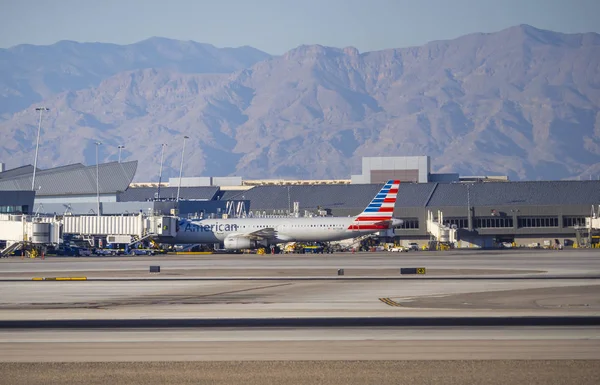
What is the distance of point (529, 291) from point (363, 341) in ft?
61.7

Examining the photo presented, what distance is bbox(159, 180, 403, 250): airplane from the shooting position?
93125 millimetres

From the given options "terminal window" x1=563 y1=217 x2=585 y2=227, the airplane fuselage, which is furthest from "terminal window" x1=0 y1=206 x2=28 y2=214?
"terminal window" x1=563 y1=217 x2=585 y2=227

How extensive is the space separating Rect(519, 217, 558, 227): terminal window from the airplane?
39792 mm

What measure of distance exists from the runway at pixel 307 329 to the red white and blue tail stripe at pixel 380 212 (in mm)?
36388

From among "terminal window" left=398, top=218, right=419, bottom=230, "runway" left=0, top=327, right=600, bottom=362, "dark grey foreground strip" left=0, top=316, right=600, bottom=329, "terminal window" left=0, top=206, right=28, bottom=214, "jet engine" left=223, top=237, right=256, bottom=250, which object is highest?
"terminal window" left=0, top=206, right=28, bottom=214

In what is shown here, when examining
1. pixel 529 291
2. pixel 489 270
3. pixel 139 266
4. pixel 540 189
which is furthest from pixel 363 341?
pixel 540 189

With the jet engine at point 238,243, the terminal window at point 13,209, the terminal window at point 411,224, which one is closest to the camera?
the jet engine at point 238,243

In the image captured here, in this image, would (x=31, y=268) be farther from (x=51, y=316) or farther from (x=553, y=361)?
(x=553, y=361)

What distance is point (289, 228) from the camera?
318ft

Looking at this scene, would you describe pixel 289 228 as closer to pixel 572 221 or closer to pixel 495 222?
pixel 495 222

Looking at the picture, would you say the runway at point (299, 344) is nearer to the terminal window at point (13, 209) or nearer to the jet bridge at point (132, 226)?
the jet bridge at point (132, 226)

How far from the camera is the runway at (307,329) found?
23938 mm

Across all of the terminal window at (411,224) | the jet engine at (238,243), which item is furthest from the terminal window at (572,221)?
the jet engine at (238,243)

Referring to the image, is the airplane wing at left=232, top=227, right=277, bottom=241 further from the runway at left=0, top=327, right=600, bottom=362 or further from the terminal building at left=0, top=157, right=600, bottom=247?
the runway at left=0, top=327, right=600, bottom=362
